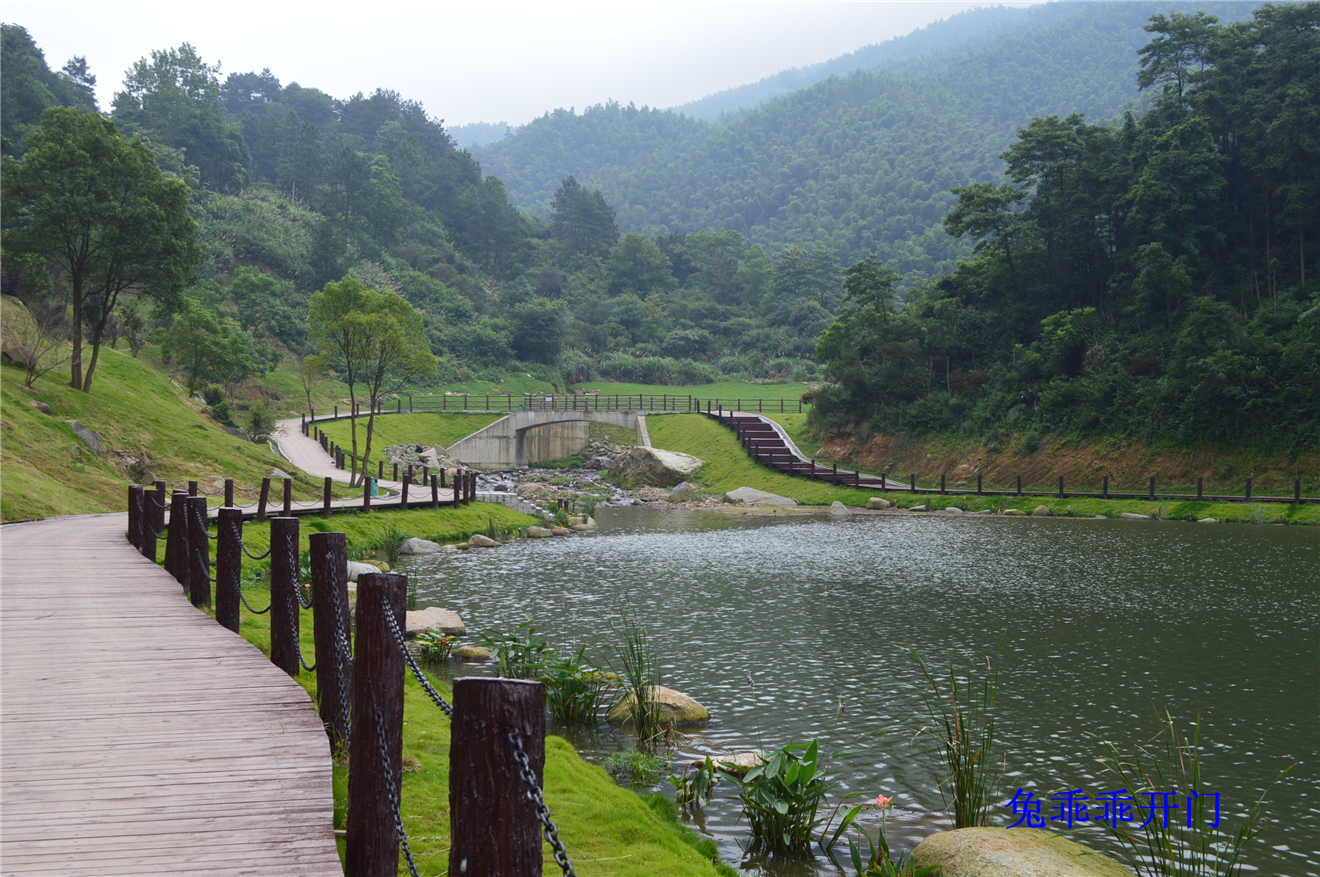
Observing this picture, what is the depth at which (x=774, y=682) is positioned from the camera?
37.6ft

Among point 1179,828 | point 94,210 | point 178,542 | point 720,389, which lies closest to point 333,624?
point 1179,828

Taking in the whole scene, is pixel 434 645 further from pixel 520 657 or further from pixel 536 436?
pixel 536 436

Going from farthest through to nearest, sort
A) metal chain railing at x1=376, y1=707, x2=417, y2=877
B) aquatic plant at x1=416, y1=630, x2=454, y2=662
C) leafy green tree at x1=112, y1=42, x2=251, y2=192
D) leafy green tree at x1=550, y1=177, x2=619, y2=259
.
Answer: leafy green tree at x1=550, y1=177, x2=619, y2=259, leafy green tree at x1=112, y1=42, x2=251, y2=192, aquatic plant at x1=416, y1=630, x2=454, y2=662, metal chain railing at x1=376, y1=707, x2=417, y2=877

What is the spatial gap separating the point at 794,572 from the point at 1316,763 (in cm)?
1297

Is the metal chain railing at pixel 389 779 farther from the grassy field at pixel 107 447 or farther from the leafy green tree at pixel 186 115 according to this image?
the leafy green tree at pixel 186 115

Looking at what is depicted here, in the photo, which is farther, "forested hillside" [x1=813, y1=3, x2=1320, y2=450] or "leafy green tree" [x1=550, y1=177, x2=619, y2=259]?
"leafy green tree" [x1=550, y1=177, x2=619, y2=259]

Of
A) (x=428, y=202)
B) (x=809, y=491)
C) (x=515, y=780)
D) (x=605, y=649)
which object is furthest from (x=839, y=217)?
(x=515, y=780)

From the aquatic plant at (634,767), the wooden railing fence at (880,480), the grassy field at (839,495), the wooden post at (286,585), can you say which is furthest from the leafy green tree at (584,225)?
the wooden post at (286,585)

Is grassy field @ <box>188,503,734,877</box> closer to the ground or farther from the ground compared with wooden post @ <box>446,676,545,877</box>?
closer to the ground

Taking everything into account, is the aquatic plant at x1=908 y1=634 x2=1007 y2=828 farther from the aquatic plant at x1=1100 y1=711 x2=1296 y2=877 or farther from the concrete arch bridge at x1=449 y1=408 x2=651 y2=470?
the concrete arch bridge at x1=449 y1=408 x2=651 y2=470

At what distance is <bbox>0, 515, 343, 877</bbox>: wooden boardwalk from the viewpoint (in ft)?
14.2

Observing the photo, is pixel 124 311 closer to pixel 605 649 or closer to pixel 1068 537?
pixel 605 649

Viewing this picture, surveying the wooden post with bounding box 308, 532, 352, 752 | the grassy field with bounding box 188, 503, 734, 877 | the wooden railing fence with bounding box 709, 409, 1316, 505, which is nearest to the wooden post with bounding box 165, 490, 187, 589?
the grassy field with bounding box 188, 503, 734, 877

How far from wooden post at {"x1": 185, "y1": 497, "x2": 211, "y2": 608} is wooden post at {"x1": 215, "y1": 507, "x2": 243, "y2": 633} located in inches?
65.8
